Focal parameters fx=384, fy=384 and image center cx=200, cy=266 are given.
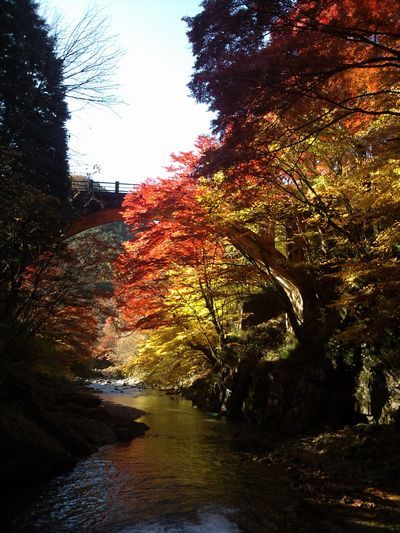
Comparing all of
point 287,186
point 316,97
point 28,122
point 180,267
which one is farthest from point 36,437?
point 180,267

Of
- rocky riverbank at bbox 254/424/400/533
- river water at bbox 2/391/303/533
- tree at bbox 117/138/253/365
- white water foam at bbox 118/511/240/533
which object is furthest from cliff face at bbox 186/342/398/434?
white water foam at bbox 118/511/240/533

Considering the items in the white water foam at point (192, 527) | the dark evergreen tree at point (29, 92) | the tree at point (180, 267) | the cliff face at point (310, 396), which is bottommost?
the white water foam at point (192, 527)

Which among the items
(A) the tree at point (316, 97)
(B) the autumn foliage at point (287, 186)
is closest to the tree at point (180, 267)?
(B) the autumn foliage at point (287, 186)

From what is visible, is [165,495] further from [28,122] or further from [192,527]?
[28,122]

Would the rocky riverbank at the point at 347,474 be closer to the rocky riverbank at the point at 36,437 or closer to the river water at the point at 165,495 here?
the river water at the point at 165,495

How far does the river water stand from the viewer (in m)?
4.41

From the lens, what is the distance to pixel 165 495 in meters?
5.35

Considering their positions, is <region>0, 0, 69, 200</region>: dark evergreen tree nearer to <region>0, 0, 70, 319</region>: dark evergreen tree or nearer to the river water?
<region>0, 0, 70, 319</region>: dark evergreen tree

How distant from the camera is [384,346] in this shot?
877cm

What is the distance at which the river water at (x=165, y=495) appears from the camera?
4406mm

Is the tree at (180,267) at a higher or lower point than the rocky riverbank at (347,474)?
higher

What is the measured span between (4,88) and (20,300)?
4.33 metres

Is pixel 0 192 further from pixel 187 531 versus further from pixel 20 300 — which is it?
pixel 187 531

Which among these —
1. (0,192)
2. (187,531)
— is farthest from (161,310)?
(187,531)
